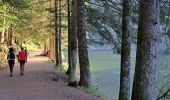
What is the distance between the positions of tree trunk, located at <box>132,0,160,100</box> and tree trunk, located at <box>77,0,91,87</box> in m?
9.63

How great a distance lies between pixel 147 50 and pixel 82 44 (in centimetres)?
1023

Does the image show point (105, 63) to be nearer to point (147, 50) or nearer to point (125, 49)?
point (125, 49)

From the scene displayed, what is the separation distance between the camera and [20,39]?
60.8m

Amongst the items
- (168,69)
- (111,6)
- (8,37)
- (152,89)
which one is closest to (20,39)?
(8,37)

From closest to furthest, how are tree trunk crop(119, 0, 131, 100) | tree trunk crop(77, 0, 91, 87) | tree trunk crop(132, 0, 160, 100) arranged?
tree trunk crop(132, 0, 160, 100) → tree trunk crop(119, 0, 131, 100) → tree trunk crop(77, 0, 91, 87)

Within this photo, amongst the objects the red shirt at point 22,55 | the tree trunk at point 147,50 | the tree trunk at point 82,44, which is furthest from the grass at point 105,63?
the tree trunk at point 147,50

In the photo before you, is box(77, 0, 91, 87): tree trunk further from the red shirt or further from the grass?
the grass

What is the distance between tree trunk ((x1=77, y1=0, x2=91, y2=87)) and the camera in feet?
69.4

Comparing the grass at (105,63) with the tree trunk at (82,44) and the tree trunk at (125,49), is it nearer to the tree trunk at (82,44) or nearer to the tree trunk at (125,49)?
the tree trunk at (82,44)

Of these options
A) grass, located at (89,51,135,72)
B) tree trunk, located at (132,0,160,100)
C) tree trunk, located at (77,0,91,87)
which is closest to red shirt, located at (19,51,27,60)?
tree trunk, located at (77,0,91,87)

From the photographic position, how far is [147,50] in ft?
37.9

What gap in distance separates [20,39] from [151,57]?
50.4 meters

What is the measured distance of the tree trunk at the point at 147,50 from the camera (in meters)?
11.5

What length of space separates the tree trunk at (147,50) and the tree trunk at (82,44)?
379 inches
